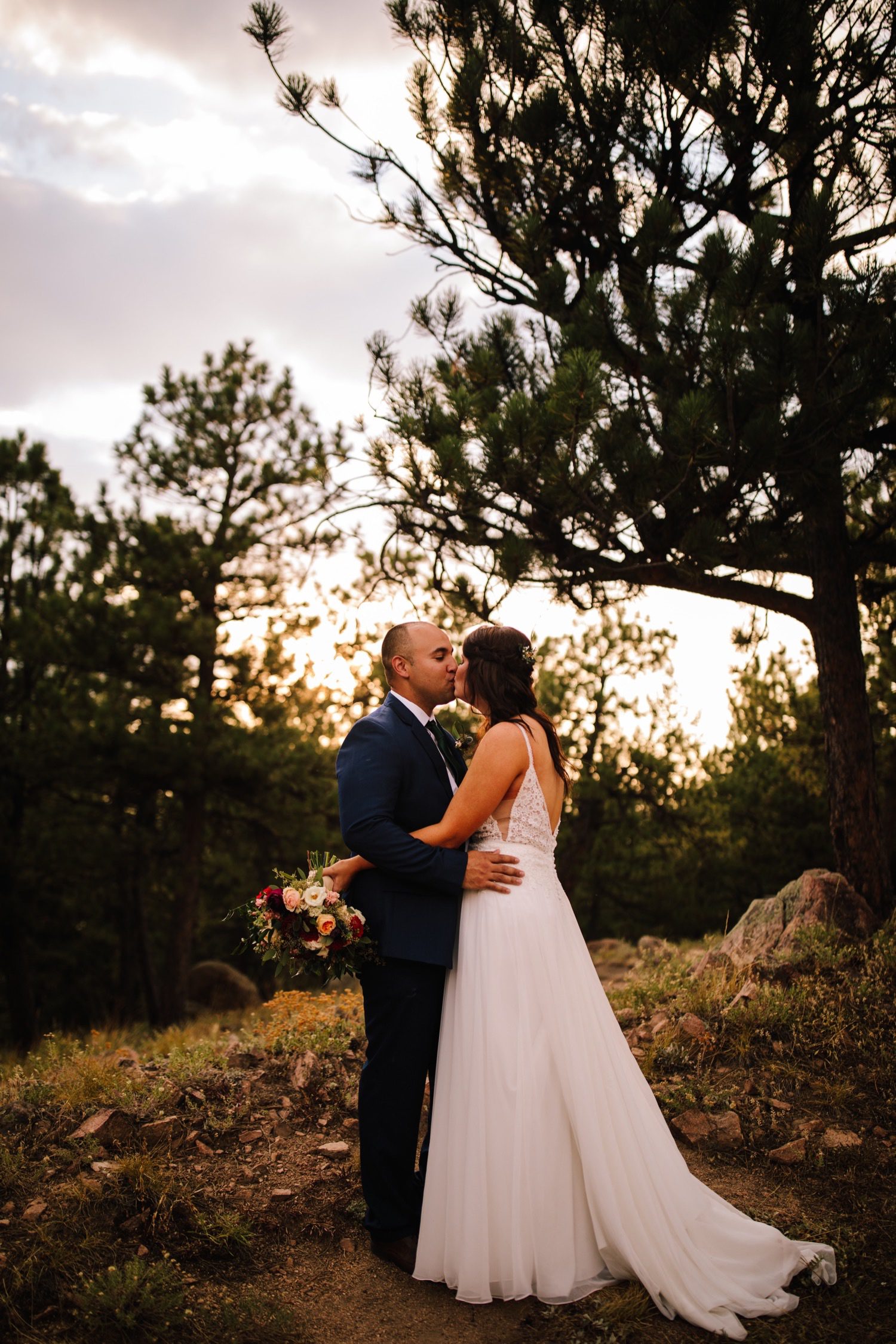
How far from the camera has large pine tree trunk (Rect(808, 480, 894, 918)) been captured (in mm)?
6859

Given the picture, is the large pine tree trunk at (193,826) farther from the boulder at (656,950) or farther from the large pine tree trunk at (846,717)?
the large pine tree trunk at (846,717)

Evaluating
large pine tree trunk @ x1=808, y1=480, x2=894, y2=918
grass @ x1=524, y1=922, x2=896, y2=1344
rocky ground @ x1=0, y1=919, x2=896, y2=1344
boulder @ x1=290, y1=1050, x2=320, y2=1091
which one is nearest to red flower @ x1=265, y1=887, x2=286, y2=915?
rocky ground @ x1=0, y1=919, x2=896, y2=1344

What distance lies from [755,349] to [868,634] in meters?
10.1

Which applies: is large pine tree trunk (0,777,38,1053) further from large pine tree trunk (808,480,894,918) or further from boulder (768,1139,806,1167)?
boulder (768,1139,806,1167)

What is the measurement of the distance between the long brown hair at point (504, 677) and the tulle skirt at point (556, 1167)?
0.69m

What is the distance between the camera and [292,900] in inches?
140

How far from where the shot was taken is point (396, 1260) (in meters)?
3.63

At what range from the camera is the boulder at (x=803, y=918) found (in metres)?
6.61

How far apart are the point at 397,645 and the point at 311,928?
1.23 meters

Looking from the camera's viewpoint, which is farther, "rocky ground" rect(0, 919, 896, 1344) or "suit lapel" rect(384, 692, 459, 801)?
"suit lapel" rect(384, 692, 459, 801)

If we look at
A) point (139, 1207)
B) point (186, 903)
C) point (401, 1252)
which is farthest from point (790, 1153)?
point (186, 903)

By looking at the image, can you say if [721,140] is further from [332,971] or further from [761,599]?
[332,971]

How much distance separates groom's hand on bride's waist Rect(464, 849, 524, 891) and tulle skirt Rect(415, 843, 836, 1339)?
53mm

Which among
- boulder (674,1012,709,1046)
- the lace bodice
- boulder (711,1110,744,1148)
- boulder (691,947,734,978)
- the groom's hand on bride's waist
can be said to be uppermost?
the lace bodice
